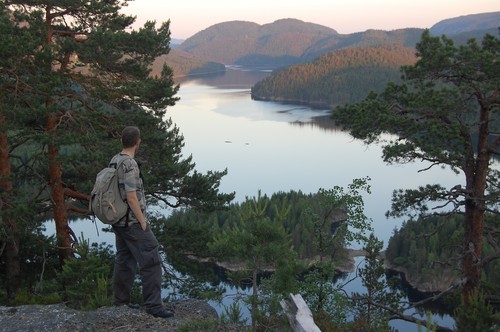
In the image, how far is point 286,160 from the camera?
81000 millimetres

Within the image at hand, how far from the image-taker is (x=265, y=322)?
20.6ft

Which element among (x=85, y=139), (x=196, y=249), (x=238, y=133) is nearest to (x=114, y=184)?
(x=85, y=139)

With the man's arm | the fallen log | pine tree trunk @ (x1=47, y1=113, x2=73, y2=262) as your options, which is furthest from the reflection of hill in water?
the man's arm

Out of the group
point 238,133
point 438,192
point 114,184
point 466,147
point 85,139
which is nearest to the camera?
point 114,184

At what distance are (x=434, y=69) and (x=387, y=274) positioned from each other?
43.4 meters

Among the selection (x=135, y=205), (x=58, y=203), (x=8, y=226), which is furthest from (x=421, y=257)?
(x=135, y=205)

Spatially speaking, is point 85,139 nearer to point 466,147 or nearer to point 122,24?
point 122,24

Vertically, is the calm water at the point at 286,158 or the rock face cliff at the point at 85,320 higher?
the rock face cliff at the point at 85,320

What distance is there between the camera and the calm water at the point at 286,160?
2341 inches

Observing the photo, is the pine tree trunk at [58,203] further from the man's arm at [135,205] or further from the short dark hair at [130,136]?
the man's arm at [135,205]

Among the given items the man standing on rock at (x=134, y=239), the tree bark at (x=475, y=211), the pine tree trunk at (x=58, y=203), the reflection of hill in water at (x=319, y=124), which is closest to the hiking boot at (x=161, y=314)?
the man standing on rock at (x=134, y=239)

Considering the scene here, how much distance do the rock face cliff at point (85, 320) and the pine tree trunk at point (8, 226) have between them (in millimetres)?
4970

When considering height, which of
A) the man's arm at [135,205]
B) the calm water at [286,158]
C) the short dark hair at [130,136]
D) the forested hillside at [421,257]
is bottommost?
the forested hillside at [421,257]

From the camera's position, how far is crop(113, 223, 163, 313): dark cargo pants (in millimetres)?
5809
